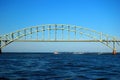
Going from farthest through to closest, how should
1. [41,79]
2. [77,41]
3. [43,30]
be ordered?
[43,30] → [77,41] → [41,79]

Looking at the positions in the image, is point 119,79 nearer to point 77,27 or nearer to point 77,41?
point 77,41

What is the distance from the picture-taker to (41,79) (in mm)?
20312

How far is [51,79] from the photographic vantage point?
67.1 ft

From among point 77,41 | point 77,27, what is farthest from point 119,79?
point 77,27

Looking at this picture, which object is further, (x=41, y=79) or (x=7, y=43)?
(x=7, y=43)

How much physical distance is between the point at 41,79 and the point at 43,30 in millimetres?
91713

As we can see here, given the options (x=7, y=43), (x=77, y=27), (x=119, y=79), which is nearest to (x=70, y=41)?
(x=77, y=27)

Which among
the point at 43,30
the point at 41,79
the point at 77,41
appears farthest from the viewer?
the point at 43,30

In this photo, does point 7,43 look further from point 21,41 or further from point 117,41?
point 117,41

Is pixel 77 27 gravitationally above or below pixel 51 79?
above

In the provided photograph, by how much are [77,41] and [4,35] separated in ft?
103

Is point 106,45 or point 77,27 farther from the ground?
point 77,27

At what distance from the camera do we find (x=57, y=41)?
340 ft

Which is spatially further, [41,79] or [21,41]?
[21,41]
